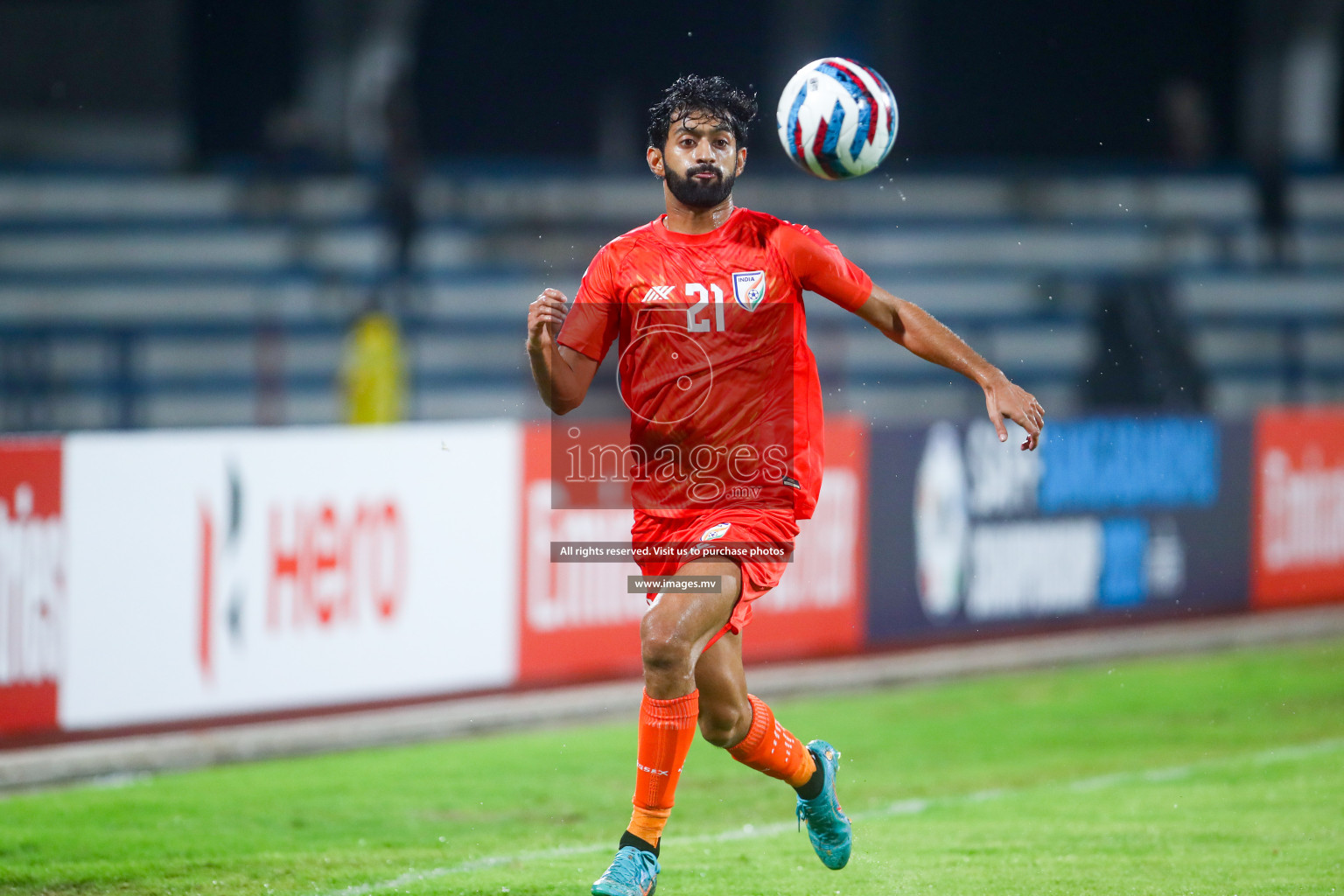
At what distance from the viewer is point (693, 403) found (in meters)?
5.13

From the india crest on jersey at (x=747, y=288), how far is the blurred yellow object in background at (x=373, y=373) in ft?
27.9

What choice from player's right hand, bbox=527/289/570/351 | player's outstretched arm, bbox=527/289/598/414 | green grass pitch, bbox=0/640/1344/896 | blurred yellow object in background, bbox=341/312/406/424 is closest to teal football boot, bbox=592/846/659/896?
green grass pitch, bbox=0/640/1344/896

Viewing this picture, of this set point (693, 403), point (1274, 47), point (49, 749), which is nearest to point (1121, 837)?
point (693, 403)

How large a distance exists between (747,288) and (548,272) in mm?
11498

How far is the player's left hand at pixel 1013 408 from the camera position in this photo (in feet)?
16.5

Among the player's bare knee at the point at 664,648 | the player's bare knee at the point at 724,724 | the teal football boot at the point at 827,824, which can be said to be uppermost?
the player's bare knee at the point at 664,648

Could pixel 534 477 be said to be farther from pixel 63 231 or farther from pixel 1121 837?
pixel 63 231

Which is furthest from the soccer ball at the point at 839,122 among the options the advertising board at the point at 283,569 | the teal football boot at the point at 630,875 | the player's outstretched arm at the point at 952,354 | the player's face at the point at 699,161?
the advertising board at the point at 283,569

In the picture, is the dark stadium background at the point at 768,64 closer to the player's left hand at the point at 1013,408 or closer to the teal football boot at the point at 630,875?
the player's left hand at the point at 1013,408

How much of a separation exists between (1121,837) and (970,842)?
1.94ft

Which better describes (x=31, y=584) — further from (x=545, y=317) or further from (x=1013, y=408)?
(x=1013, y=408)

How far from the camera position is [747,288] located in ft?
16.9

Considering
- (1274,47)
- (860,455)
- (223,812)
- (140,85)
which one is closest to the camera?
(223,812)

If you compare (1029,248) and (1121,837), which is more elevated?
(1029,248)
